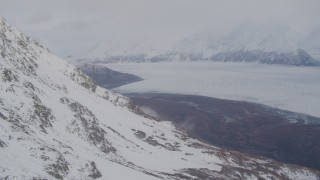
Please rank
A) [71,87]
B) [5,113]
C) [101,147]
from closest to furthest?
[5,113] → [101,147] → [71,87]

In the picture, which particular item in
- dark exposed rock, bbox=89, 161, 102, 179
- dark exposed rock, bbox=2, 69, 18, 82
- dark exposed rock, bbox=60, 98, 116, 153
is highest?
dark exposed rock, bbox=2, 69, 18, 82

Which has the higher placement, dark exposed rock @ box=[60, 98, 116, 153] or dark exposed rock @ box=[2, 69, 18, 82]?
dark exposed rock @ box=[2, 69, 18, 82]

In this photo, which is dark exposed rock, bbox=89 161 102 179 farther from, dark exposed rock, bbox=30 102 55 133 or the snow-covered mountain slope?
dark exposed rock, bbox=30 102 55 133

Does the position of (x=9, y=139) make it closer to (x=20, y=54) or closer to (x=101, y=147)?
(x=101, y=147)

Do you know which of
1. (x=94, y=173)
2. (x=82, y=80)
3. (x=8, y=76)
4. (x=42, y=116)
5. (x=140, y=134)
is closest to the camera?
(x=94, y=173)

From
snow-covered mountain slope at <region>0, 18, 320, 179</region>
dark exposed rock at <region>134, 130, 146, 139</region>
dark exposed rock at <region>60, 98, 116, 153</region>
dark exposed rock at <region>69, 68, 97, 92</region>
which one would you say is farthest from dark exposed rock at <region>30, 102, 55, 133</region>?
dark exposed rock at <region>69, 68, 97, 92</region>

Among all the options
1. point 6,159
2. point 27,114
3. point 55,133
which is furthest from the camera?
point 55,133

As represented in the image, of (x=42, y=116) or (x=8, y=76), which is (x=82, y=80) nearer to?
(x=8, y=76)

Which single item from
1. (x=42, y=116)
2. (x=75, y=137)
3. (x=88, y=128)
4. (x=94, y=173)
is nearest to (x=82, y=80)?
(x=88, y=128)

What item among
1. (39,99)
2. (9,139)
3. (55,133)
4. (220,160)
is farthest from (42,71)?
(9,139)
